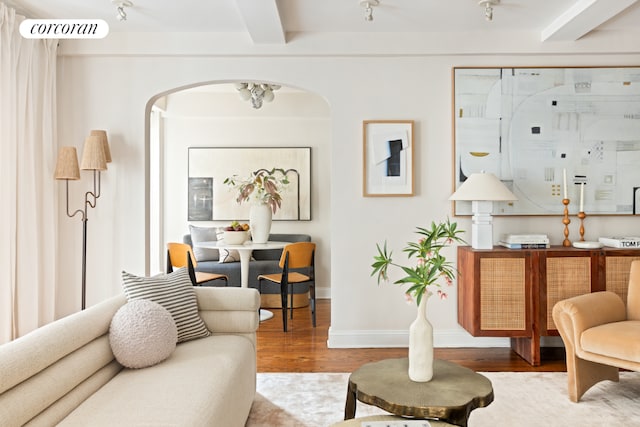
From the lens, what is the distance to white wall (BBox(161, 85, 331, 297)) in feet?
21.8

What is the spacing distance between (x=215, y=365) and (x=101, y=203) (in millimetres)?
2495

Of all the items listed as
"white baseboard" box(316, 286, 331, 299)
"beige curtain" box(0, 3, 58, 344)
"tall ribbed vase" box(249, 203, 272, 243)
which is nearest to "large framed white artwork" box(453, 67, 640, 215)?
"tall ribbed vase" box(249, 203, 272, 243)

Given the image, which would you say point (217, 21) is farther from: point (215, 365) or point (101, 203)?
point (215, 365)

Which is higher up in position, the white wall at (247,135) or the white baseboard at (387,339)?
the white wall at (247,135)

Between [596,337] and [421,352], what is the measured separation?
1357 millimetres

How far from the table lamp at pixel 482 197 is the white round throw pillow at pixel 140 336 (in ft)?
8.12

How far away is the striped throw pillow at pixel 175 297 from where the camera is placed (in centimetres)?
264

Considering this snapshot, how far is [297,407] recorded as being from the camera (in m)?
3.00

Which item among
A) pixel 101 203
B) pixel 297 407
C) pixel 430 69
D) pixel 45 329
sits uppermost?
pixel 430 69

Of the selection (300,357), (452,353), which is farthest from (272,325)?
(452,353)

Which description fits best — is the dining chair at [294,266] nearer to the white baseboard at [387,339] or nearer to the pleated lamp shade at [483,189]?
the white baseboard at [387,339]

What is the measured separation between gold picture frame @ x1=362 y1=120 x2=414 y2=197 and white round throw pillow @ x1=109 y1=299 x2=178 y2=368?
7.62 feet

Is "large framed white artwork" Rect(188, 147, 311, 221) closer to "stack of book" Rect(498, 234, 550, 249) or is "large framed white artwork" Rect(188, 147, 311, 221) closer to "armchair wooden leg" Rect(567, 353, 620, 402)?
"stack of book" Rect(498, 234, 550, 249)

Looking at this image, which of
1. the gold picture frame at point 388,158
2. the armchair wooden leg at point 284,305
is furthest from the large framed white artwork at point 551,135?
the armchair wooden leg at point 284,305
